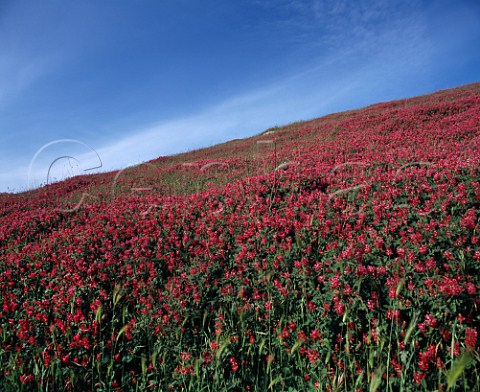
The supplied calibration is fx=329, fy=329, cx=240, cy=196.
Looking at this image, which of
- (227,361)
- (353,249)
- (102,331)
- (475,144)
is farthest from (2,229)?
(475,144)

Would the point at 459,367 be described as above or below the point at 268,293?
above

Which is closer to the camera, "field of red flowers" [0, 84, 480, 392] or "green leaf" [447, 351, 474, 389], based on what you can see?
"green leaf" [447, 351, 474, 389]

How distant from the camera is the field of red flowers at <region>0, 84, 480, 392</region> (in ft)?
12.9

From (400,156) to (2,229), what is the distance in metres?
13.8

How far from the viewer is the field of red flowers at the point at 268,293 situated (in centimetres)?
394

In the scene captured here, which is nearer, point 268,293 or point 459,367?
point 459,367

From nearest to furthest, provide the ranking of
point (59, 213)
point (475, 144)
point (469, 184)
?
point (469, 184)
point (475, 144)
point (59, 213)

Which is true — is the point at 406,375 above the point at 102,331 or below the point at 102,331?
below

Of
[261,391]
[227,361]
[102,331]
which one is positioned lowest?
[261,391]

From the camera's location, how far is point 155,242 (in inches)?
307

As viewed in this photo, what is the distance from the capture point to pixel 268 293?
4859mm

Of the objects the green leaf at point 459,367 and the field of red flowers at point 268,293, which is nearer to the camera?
the green leaf at point 459,367

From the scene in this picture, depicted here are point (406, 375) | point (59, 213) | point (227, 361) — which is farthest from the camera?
point (59, 213)

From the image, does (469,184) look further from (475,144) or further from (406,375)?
(475,144)
